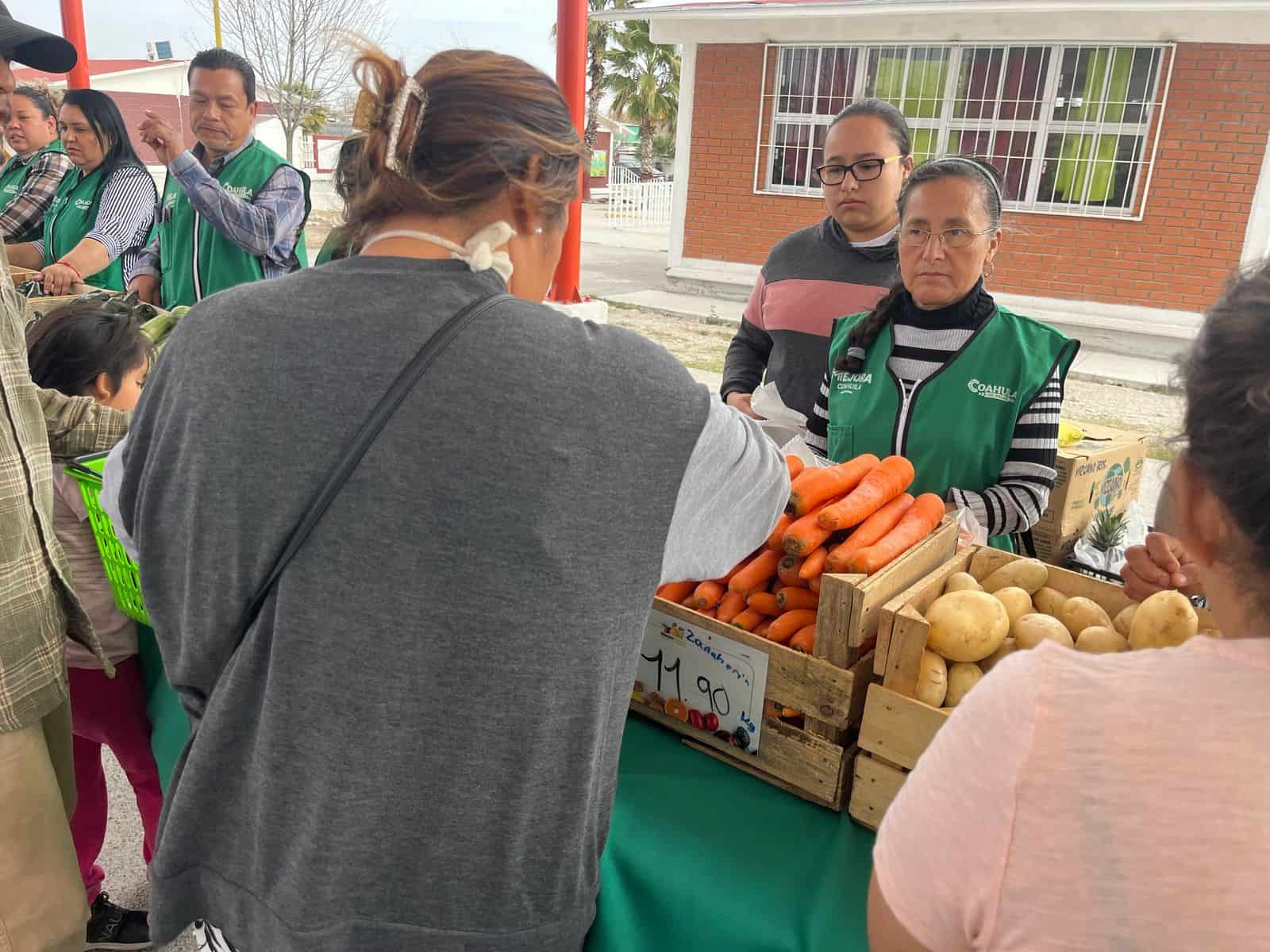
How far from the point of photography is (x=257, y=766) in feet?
3.43

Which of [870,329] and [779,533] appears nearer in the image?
[779,533]

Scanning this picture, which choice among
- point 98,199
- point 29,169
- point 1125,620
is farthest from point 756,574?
point 29,169

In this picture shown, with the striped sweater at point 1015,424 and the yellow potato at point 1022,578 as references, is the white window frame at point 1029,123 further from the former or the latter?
the yellow potato at point 1022,578

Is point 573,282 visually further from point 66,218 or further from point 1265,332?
point 1265,332

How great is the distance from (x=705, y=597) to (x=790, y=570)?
16 centimetres

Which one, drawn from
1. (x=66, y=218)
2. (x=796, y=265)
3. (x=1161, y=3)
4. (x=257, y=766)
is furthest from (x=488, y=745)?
(x=1161, y=3)

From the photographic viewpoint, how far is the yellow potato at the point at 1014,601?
147cm

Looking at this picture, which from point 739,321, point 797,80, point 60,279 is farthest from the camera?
point 797,80

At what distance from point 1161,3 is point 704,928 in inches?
401

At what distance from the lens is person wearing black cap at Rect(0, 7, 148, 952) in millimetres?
1571

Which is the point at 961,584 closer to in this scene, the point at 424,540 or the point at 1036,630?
the point at 1036,630

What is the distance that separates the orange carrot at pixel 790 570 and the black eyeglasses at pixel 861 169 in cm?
159

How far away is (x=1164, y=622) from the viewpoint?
137 centimetres

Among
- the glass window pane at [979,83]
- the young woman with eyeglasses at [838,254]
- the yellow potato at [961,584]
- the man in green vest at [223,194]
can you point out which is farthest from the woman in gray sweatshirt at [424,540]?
the glass window pane at [979,83]
